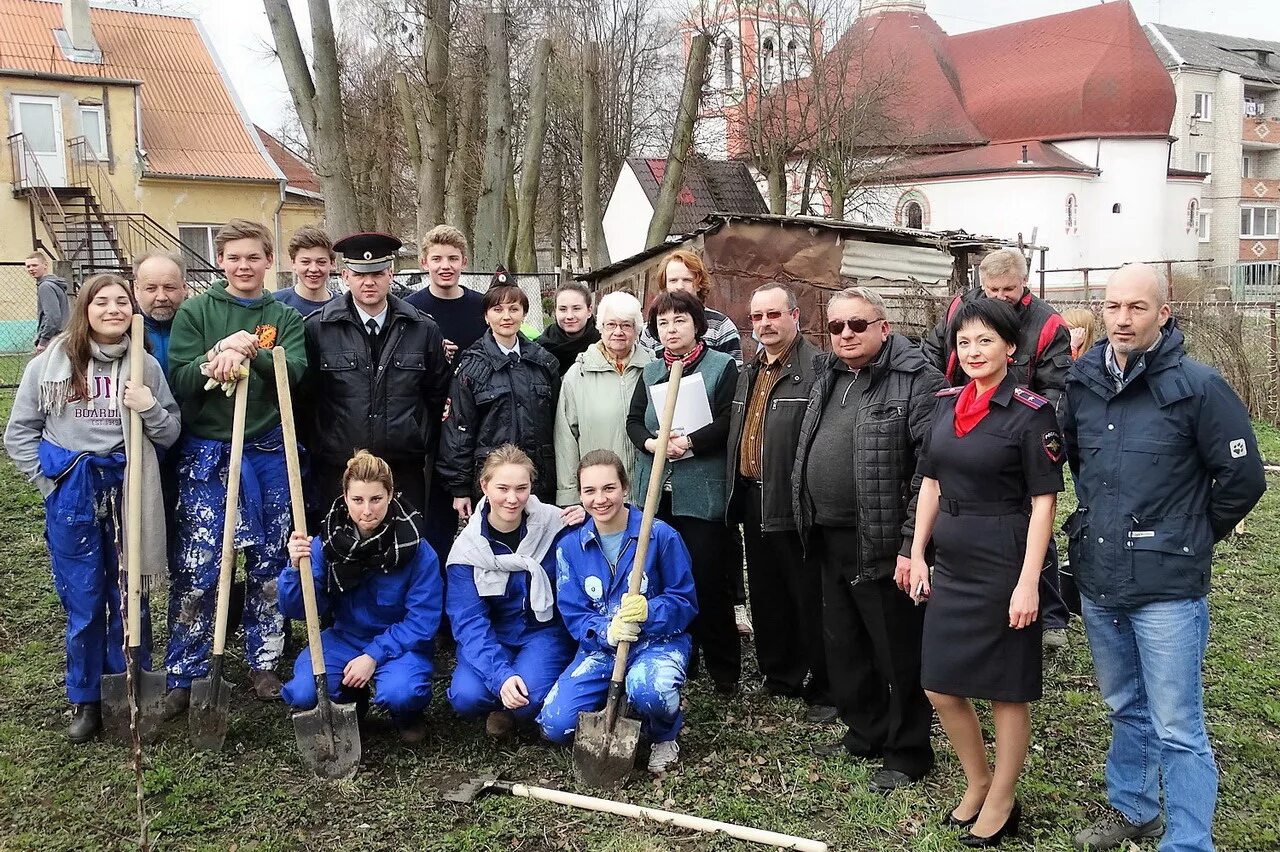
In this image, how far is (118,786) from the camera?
3908mm

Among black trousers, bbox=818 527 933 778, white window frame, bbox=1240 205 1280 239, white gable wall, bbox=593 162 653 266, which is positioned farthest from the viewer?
white window frame, bbox=1240 205 1280 239

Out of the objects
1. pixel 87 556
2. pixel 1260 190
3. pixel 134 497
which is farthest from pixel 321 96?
pixel 1260 190

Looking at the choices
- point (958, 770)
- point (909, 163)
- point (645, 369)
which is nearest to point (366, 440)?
point (645, 369)

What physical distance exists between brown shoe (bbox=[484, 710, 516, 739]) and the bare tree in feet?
25.5

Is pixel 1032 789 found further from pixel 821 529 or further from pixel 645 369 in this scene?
pixel 645 369

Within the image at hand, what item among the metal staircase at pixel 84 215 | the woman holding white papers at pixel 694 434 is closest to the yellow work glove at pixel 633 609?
the woman holding white papers at pixel 694 434

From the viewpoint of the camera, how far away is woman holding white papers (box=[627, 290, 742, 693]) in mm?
4551

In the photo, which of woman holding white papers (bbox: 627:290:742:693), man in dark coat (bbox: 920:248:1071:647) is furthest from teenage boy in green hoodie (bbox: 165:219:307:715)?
man in dark coat (bbox: 920:248:1071:647)

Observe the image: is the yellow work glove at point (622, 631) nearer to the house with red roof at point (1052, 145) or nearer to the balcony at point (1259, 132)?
the house with red roof at point (1052, 145)

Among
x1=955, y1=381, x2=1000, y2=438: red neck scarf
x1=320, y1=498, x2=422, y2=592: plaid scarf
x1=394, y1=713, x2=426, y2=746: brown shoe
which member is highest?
x1=955, y1=381, x2=1000, y2=438: red neck scarf

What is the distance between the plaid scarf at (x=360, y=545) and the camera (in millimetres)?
4109

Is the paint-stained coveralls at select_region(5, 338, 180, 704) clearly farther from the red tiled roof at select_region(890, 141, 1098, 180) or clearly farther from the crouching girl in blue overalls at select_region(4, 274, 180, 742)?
the red tiled roof at select_region(890, 141, 1098, 180)

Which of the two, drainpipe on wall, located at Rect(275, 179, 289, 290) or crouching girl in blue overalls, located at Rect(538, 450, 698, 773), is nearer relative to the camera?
crouching girl in blue overalls, located at Rect(538, 450, 698, 773)

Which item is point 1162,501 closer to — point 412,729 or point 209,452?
point 412,729
